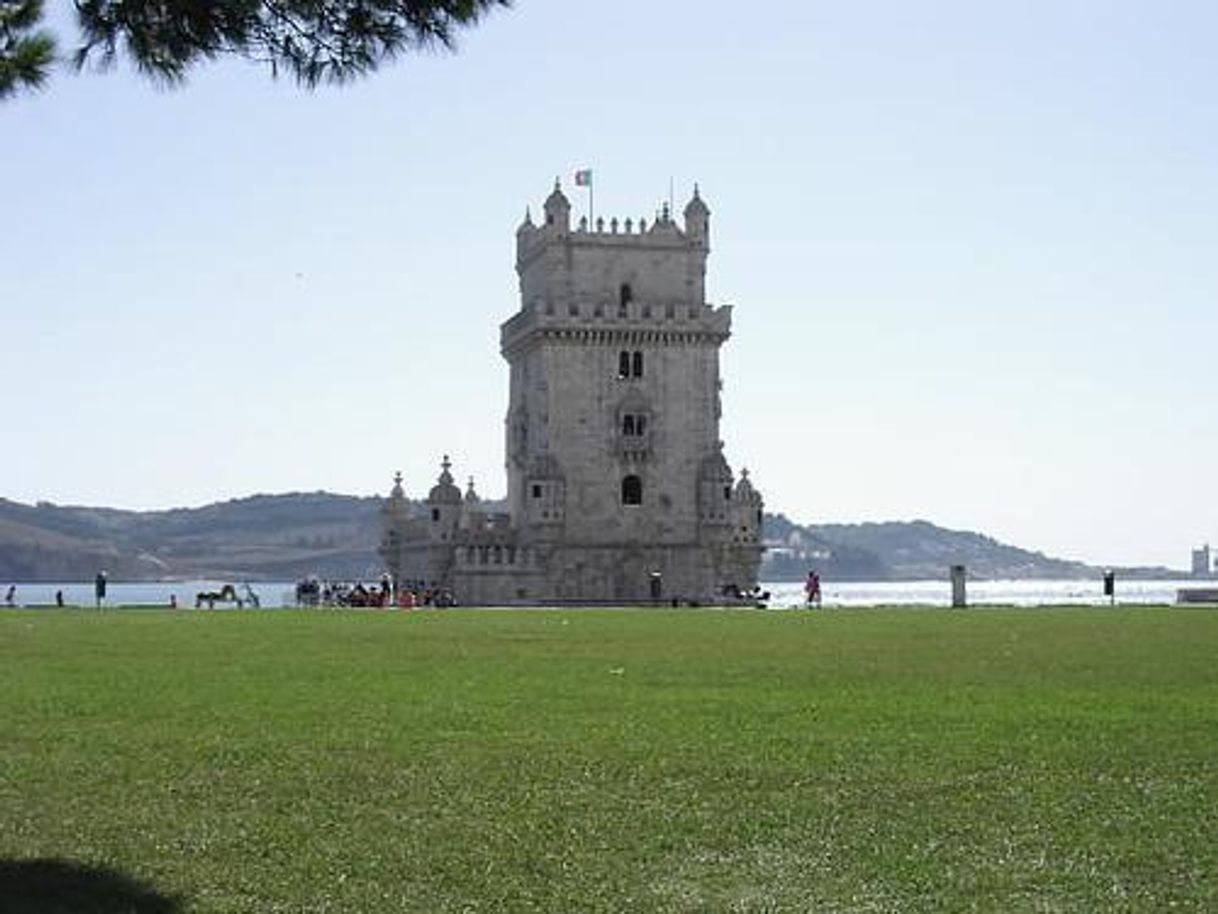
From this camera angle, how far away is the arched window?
94.7m

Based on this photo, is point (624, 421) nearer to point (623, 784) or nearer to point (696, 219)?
point (696, 219)

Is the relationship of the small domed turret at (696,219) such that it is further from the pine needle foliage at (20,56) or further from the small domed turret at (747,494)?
the pine needle foliage at (20,56)

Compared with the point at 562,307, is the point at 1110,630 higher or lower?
lower

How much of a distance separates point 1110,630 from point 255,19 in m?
33.1

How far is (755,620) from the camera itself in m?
56.2

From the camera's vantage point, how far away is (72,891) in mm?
12375

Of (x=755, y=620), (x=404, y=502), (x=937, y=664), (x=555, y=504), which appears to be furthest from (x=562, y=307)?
(x=937, y=664)

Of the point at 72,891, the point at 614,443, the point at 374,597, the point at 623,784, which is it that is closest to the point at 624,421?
the point at 614,443

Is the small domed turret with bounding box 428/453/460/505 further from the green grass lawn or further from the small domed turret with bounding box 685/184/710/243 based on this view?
the green grass lawn

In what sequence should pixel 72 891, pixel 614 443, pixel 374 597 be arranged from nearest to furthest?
pixel 72 891 < pixel 374 597 < pixel 614 443

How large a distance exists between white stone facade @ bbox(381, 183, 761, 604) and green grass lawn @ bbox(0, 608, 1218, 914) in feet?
205

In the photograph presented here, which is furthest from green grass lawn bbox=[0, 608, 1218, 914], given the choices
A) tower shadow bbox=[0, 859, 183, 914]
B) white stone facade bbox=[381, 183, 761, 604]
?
white stone facade bbox=[381, 183, 761, 604]

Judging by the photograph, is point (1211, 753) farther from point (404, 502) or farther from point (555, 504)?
point (404, 502)

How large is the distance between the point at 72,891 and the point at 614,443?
81.9m
